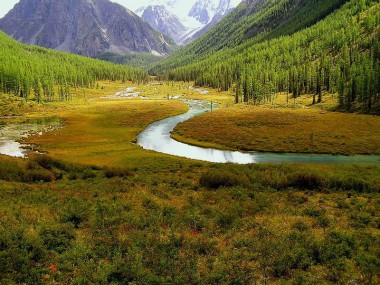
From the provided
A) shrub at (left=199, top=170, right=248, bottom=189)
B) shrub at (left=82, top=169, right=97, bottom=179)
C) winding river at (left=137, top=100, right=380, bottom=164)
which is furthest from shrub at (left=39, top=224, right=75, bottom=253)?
winding river at (left=137, top=100, right=380, bottom=164)

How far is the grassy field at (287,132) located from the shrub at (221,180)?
107 feet

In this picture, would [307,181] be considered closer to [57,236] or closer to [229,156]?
[57,236]

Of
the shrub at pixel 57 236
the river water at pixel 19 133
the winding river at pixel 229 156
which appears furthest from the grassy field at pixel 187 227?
the river water at pixel 19 133

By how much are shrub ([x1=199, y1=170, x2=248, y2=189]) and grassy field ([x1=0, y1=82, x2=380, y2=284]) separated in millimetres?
130

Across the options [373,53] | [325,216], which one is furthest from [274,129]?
[373,53]

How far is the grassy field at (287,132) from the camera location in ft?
226

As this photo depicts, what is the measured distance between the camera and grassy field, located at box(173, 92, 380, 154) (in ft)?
226

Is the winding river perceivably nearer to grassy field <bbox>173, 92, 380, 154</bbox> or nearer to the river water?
grassy field <bbox>173, 92, 380, 154</bbox>

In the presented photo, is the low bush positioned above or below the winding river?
above

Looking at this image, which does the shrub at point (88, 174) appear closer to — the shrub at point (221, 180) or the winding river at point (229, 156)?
the shrub at point (221, 180)

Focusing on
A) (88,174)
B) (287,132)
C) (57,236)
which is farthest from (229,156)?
(57,236)

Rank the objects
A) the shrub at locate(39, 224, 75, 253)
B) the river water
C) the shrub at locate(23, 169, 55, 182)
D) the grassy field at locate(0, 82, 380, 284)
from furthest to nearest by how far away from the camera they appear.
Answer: the river water → the shrub at locate(23, 169, 55, 182) → the shrub at locate(39, 224, 75, 253) → the grassy field at locate(0, 82, 380, 284)

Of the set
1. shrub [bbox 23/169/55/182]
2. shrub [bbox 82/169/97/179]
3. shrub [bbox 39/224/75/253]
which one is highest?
shrub [bbox 39/224/75/253]

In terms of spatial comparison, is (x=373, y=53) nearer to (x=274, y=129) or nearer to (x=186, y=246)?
(x=274, y=129)
